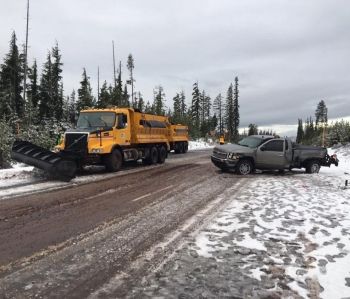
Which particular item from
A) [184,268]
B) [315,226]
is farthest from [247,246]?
Result: [315,226]

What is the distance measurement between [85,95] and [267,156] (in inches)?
2121

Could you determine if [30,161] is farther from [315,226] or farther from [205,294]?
[205,294]

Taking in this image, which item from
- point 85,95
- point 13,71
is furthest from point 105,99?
point 13,71

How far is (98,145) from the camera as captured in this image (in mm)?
18156

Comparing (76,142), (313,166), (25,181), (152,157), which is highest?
(76,142)

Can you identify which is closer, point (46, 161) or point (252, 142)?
point (46, 161)

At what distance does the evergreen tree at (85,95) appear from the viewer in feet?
223

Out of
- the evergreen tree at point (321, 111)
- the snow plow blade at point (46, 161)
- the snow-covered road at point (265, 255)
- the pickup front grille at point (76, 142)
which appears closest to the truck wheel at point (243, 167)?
the pickup front grille at point (76, 142)

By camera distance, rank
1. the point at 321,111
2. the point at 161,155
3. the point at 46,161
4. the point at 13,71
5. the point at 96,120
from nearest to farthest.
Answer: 1. the point at 46,161
2. the point at 96,120
3. the point at 161,155
4. the point at 13,71
5. the point at 321,111

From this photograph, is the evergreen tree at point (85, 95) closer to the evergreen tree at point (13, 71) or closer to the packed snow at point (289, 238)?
the evergreen tree at point (13, 71)

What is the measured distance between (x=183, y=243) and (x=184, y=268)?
1.27m

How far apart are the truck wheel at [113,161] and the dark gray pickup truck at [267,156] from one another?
4.24 meters

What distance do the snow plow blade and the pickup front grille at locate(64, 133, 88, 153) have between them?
7.09 ft

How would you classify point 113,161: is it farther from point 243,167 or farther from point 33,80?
point 33,80
